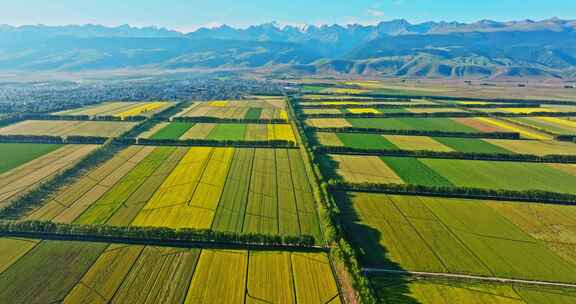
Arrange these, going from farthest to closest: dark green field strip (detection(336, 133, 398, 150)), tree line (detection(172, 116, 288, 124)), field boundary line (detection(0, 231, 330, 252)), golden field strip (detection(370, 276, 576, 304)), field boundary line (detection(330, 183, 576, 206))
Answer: tree line (detection(172, 116, 288, 124))
dark green field strip (detection(336, 133, 398, 150))
field boundary line (detection(330, 183, 576, 206))
field boundary line (detection(0, 231, 330, 252))
golden field strip (detection(370, 276, 576, 304))

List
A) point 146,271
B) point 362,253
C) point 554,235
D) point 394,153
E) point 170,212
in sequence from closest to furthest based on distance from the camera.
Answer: point 146,271 < point 362,253 < point 554,235 < point 170,212 < point 394,153

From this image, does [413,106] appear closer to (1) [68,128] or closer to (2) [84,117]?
(2) [84,117]

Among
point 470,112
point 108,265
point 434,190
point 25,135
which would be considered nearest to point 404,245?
point 434,190

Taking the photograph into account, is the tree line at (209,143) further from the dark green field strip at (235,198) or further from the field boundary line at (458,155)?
the field boundary line at (458,155)

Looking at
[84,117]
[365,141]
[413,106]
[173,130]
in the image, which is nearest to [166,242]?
[365,141]

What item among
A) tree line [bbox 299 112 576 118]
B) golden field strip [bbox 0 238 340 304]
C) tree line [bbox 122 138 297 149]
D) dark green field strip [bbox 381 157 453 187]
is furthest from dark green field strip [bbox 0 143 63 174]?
tree line [bbox 299 112 576 118]

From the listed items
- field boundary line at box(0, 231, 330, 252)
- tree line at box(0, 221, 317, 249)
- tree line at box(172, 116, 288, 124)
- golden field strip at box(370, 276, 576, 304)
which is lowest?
golden field strip at box(370, 276, 576, 304)

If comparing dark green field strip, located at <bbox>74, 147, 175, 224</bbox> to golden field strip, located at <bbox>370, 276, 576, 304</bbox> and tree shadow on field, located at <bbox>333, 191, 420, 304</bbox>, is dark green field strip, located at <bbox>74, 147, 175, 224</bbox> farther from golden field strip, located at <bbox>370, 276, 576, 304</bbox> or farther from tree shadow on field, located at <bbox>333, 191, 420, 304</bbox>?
golden field strip, located at <bbox>370, 276, 576, 304</bbox>

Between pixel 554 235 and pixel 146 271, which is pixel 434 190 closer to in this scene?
pixel 554 235
